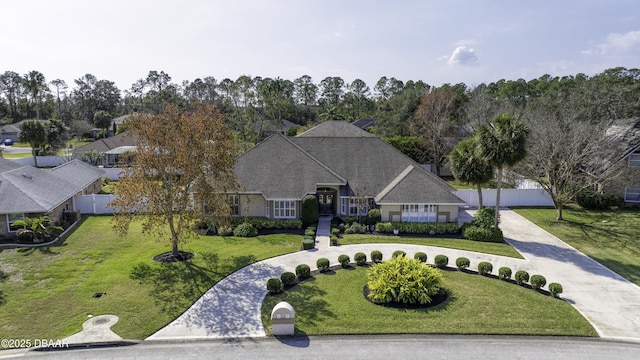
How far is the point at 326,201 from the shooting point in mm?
36656

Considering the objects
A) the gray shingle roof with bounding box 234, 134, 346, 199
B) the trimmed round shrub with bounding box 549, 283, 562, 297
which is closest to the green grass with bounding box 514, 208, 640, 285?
the trimmed round shrub with bounding box 549, 283, 562, 297

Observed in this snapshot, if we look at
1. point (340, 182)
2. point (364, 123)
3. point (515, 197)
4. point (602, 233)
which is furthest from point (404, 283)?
point (364, 123)

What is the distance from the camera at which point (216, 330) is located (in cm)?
1728

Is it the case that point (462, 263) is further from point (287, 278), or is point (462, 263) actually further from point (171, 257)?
point (171, 257)

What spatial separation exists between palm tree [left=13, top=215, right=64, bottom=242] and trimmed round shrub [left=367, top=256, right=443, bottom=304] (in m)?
23.3

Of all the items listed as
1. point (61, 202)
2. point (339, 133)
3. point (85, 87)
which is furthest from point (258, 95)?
point (85, 87)

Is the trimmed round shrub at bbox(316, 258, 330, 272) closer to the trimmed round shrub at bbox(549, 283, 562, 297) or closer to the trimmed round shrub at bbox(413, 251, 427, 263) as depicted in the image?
the trimmed round shrub at bbox(413, 251, 427, 263)

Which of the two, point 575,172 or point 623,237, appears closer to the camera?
point 623,237

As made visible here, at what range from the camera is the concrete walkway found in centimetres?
1742

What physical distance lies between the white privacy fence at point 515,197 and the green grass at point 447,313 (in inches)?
743

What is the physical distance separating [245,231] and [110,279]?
10.3 metres

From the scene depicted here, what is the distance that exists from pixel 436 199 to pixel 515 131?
7.66 metres

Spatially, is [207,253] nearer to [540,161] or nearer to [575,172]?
[540,161]

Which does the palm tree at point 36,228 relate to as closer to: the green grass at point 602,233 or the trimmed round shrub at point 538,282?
the trimmed round shrub at point 538,282
